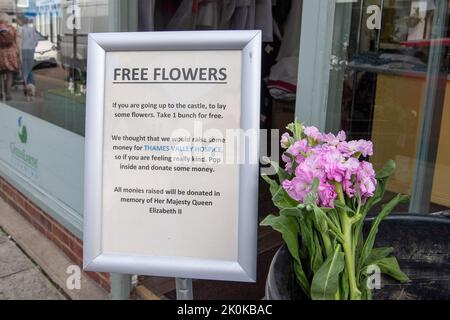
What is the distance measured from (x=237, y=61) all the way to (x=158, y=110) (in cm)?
33

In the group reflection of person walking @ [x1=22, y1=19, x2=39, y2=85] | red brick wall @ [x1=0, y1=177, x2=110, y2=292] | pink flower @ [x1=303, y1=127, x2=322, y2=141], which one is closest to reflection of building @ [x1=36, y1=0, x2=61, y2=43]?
reflection of person walking @ [x1=22, y1=19, x2=39, y2=85]

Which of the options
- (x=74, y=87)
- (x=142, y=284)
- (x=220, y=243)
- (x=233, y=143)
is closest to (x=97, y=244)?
(x=220, y=243)

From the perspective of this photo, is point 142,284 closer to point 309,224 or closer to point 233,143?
point 233,143

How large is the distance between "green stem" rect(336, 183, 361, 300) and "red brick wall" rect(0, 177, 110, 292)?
1936 millimetres

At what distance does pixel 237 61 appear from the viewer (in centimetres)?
158

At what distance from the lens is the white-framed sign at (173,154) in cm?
157

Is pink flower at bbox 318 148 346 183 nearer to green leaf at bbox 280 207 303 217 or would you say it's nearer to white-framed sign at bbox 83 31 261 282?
green leaf at bbox 280 207 303 217

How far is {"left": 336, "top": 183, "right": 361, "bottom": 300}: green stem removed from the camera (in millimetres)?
1234

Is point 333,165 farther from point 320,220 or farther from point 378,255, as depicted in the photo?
point 378,255

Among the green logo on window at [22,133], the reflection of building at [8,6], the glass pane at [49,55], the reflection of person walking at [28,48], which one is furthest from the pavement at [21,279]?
the reflection of building at [8,6]

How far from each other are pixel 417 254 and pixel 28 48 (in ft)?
11.4

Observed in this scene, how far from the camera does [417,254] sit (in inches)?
56.9

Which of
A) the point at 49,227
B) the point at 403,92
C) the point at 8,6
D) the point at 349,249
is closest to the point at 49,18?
the point at 8,6

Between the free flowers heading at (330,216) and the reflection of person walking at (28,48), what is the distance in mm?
3070
